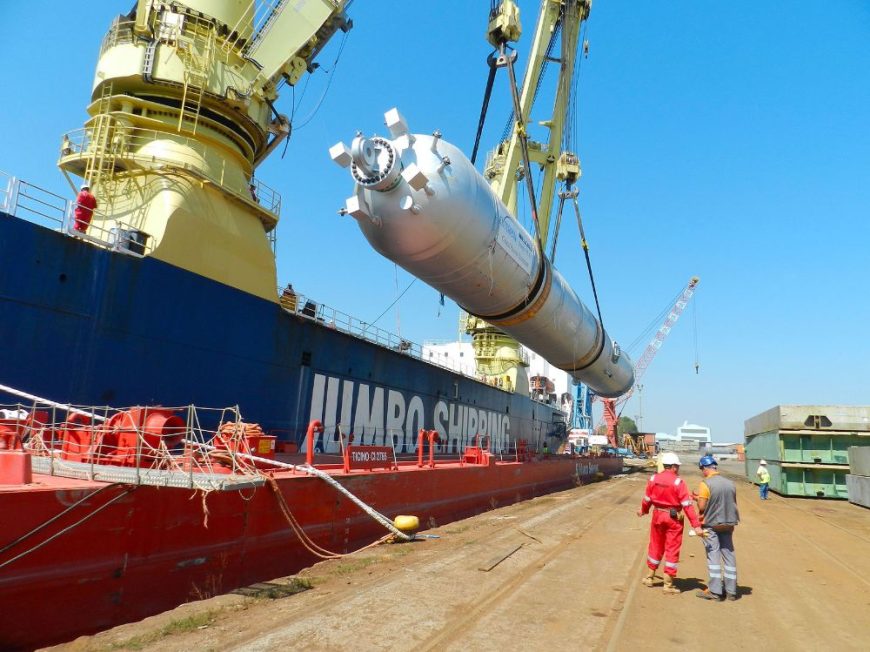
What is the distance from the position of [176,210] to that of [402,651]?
10.0 meters

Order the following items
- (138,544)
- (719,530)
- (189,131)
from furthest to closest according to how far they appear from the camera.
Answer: (189,131) → (719,530) → (138,544)

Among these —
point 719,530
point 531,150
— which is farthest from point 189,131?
point 531,150

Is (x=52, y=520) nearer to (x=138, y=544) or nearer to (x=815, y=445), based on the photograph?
(x=138, y=544)

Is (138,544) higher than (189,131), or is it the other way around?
(189,131)

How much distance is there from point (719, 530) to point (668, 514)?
62cm

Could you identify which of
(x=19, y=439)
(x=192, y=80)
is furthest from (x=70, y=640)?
(x=192, y=80)

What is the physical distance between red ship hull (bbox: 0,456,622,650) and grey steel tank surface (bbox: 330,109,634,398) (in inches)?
179

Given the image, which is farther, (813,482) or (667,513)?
(813,482)

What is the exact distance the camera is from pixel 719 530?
703 centimetres

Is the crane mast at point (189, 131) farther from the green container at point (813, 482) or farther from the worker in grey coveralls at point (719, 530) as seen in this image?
the green container at point (813, 482)

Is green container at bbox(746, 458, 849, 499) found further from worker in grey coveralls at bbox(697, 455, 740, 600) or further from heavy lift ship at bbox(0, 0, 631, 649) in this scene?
worker in grey coveralls at bbox(697, 455, 740, 600)

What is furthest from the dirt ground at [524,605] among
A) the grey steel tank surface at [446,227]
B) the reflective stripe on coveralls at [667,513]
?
the grey steel tank surface at [446,227]

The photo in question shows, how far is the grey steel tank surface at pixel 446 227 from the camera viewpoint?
946 cm

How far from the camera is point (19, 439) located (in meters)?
6.90
